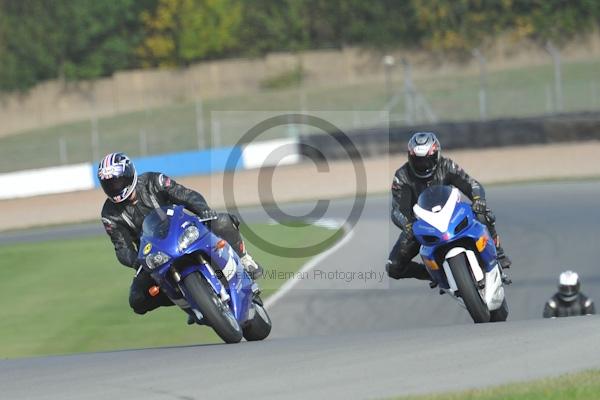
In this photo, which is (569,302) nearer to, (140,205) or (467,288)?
(467,288)

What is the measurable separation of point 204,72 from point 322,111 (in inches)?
431

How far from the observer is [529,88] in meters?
33.6

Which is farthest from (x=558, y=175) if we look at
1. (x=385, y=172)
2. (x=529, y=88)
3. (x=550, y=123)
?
(x=529, y=88)

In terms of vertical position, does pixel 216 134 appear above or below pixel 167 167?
above

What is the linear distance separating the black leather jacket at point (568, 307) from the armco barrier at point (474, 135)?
14.7 metres

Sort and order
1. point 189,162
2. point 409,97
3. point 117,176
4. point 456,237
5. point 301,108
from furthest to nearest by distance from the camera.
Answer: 1. point 301,108
2. point 189,162
3. point 409,97
4. point 456,237
5. point 117,176

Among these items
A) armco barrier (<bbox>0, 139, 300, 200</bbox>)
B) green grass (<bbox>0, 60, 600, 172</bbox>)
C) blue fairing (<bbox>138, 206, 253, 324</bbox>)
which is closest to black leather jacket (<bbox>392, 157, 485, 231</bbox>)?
blue fairing (<bbox>138, 206, 253, 324</bbox>)

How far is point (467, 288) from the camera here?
8352 millimetres

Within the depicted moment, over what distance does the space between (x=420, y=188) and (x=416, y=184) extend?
47 mm

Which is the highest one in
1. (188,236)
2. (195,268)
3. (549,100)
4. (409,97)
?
(188,236)

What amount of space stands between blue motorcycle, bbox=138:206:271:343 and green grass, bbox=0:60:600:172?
26.0 meters

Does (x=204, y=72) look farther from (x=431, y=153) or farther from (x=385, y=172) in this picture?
(x=431, y=153)

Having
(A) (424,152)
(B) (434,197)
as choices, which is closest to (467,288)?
(B) (434,197)

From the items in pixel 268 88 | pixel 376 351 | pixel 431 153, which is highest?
pixel 431 153
